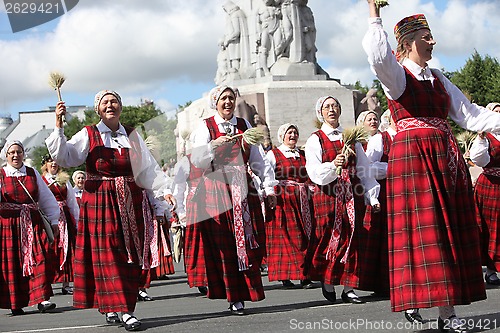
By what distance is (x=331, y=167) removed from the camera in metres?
8.90

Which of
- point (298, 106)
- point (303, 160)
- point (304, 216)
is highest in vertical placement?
point (298, 106)

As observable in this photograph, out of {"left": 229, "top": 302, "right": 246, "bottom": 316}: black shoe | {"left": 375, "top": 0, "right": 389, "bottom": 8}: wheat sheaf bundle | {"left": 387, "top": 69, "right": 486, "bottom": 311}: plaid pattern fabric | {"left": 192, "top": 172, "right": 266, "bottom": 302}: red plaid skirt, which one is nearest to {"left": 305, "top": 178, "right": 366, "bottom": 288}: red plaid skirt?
{"left": 192, "top": 172, "right": 266, "bottom": 302}: red plaid skirt

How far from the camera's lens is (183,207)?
8.66 m

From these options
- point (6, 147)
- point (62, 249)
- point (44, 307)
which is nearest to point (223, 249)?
point (44, 307)

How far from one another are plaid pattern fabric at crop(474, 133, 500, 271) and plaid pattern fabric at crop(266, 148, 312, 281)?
232 centimetres

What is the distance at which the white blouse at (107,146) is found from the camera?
305 inches

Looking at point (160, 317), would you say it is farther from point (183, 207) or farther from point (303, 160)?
point (303, 160)

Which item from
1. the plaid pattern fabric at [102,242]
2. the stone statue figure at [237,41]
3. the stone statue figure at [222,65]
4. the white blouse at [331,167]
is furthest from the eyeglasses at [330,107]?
the stone statue figure at [222,65]

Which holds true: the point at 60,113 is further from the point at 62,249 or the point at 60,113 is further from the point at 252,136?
the point at 62,249

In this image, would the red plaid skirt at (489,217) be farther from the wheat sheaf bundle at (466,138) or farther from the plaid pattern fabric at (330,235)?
the plaid pattern fabric at (330,235)

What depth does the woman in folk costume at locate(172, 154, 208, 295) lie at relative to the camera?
8.65 meters

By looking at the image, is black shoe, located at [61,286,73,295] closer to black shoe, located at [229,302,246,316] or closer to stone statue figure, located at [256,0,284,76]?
black shoe, located at [229,302,246,316]

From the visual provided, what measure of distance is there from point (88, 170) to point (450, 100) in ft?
11.0

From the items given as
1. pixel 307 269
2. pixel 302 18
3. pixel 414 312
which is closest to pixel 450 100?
pixel 414 312
